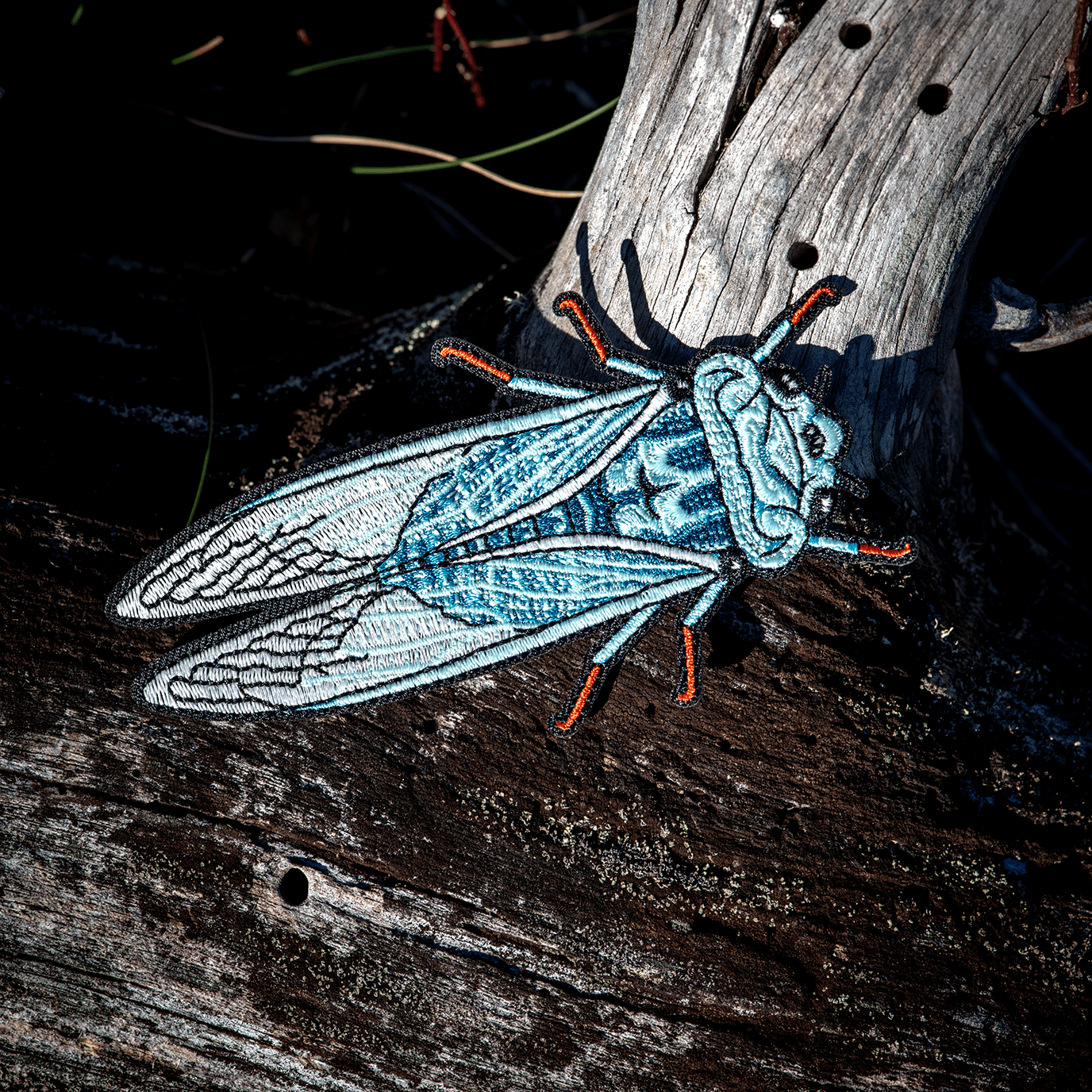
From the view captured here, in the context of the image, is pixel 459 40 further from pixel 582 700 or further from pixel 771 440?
pixel 582 700

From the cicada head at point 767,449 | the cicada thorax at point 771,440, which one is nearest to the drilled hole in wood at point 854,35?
the cicada thorax at point 771,440

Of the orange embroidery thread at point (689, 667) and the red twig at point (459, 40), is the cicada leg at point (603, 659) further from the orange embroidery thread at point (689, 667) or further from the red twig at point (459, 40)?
the red twig at point (459, 40)

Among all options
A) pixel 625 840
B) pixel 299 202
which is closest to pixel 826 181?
pixel 625 840

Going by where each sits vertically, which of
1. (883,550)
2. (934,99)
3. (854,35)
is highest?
(854,35)

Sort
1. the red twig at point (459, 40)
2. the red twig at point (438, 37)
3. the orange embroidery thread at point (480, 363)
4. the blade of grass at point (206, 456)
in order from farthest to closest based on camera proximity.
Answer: the red twig at point (438, 37) → the red twig at point (459, 40) → the blade of grass at point (206, 456) → the orange embroidery thread at point (480, 363)

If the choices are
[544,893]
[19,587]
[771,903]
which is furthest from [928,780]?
[19,587]

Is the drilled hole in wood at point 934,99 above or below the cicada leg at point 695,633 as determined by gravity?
above
